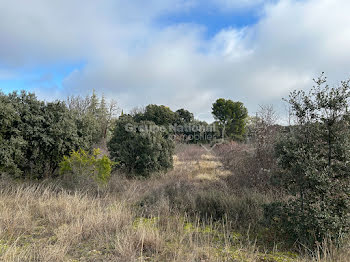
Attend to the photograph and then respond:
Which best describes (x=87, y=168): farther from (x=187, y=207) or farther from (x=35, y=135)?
(x=187, y=207)

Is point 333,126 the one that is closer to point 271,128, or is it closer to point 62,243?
point 62,243

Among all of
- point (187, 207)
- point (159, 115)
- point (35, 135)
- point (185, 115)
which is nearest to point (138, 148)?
point (35, 135)

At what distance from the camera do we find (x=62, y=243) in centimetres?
293

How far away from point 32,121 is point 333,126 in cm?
752

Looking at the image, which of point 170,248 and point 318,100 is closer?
point 170,248

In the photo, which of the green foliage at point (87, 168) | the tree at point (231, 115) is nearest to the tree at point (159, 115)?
the tree at point (231, 115)

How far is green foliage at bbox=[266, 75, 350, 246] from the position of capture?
116 inches

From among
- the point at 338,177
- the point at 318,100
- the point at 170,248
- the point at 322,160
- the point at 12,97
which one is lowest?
the point at 170,248

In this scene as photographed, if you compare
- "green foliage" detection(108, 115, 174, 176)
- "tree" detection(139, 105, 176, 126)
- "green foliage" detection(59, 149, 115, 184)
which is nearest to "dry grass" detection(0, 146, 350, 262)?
"green foliage" detection(59, 149, 115, 184)

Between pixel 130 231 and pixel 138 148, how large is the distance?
226 inches

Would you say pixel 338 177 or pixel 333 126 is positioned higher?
pixel 333 126

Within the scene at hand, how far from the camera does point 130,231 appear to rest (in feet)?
11.2

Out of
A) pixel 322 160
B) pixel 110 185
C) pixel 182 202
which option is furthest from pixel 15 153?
pixel 322 160

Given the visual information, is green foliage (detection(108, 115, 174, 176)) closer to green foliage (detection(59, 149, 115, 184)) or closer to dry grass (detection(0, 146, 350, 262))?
green foliage (detection(59, 149, 115, 184))
